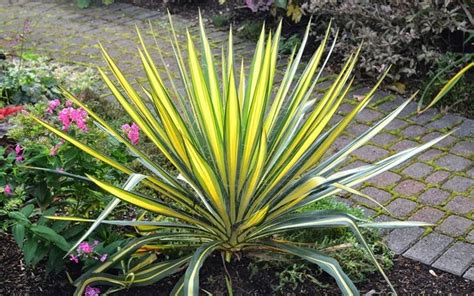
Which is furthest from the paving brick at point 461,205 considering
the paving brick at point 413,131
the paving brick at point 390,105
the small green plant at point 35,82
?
the small green plant at point 35,82

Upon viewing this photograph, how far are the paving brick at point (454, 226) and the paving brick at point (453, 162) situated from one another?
21.9 inches

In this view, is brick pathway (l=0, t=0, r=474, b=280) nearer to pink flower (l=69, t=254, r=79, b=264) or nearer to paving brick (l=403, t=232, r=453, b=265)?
paving brick (l=403, t=232, r=453, b=265)

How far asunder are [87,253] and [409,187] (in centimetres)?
195

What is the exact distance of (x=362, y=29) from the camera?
17.4ft

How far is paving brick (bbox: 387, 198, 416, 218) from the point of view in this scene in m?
3.82

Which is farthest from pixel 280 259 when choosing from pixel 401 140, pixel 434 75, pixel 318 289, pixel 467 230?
pixel 434 75

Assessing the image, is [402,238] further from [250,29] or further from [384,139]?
[250,29]

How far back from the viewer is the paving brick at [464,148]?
14.5 feet

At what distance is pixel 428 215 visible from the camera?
3801 millimetres

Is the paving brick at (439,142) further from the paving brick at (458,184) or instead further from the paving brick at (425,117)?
the paving brick at (458,184)

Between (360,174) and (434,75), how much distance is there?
2.41 m

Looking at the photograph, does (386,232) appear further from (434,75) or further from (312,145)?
(434,75)

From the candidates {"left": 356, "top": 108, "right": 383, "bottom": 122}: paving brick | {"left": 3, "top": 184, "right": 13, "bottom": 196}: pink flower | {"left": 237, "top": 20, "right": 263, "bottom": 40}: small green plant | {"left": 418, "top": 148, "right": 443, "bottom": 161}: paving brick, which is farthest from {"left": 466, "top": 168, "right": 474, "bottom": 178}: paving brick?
{"left": 237, "top": 20, "right": 263, "bottom": 40}: small green plant

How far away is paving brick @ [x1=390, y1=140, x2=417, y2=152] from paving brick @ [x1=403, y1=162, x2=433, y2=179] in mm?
189
